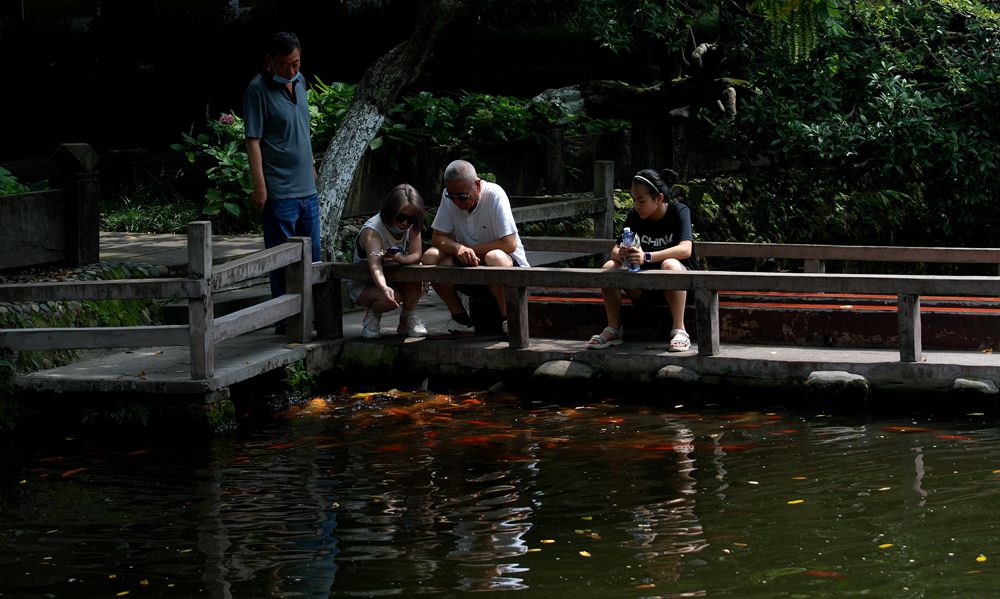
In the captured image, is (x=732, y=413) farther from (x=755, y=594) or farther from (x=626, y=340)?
(x=755, y=594)

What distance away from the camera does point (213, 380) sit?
27.0 feet

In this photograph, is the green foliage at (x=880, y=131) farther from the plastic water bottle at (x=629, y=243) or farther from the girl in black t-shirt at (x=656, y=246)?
the plastic water bottle at (x=629, y=243)

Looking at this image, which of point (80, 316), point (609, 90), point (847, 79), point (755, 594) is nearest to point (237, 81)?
point (609, 90)

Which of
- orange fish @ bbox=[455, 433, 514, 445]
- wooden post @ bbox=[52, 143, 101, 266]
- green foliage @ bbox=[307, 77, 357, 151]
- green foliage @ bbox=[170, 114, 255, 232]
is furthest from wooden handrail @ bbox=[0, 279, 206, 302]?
green foliage @ bbox=[307, 77, 357, 151]

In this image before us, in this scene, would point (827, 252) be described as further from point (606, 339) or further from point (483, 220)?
point (483, 220)

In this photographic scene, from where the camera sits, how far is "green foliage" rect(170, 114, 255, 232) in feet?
41.3

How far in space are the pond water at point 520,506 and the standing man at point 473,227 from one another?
1.08 metres

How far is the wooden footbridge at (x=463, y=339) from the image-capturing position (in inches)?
323

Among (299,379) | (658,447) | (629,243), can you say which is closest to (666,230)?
(629,243)

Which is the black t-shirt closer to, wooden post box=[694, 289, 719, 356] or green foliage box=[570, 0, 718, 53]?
wooden post box=[694, 289, 719, 356]

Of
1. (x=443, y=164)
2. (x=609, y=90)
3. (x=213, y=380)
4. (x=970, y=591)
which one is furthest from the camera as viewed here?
(x=609, y=90)

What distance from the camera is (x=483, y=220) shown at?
956cm

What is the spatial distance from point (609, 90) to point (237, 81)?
5706 millimetres

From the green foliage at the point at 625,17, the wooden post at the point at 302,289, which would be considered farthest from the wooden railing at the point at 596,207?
the wooden post at the point at 302,289
